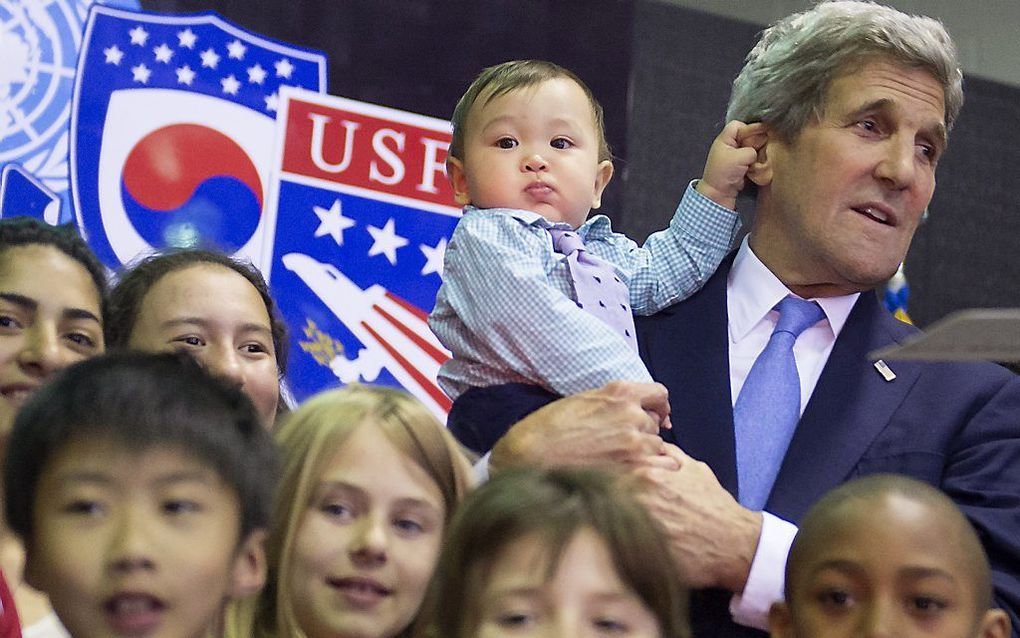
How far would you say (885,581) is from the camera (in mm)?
2076

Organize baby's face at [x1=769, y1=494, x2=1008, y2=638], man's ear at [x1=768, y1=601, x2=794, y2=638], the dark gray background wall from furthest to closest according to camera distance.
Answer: the dark gray background wall < man's ear at [x1=768, y1=601, x2=794, y2=638] < baby's face at [x1=769, y1=494, x2=1008, y2=638]

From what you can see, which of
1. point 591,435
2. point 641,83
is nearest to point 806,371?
point 591,435

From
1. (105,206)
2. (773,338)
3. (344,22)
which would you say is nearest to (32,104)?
(105,206)

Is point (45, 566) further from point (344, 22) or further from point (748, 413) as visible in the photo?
point (344, 22)

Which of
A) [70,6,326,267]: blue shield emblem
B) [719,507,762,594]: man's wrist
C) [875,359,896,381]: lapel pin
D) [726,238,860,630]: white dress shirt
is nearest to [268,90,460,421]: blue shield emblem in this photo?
[70,6,326,267]: blue shield emblem

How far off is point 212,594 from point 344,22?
2.20 metres

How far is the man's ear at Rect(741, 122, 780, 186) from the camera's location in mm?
2701

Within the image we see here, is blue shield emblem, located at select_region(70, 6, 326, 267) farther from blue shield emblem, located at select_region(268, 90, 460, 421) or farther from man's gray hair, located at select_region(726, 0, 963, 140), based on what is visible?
man's gray hair, located at select_region(726, 0, 963, 140)

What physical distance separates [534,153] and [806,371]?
53cm

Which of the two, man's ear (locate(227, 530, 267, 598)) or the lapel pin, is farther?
the lapel pin

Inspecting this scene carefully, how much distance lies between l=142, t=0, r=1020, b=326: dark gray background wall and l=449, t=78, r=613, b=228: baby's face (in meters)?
1.04

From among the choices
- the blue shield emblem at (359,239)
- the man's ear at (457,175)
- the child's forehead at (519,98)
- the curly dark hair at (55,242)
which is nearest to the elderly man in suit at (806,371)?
the child's forehead at (519,98)

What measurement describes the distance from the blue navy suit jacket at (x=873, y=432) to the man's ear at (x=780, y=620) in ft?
0.25

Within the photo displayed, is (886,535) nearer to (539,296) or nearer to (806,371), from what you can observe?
(806,371)
